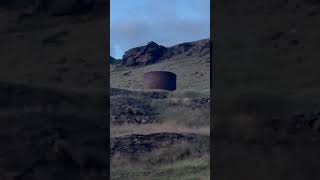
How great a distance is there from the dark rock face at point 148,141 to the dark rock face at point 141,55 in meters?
12.4

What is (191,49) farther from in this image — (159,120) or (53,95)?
(53,95)

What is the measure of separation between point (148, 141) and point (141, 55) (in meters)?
13.4

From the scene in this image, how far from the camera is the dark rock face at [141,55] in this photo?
25044 mm

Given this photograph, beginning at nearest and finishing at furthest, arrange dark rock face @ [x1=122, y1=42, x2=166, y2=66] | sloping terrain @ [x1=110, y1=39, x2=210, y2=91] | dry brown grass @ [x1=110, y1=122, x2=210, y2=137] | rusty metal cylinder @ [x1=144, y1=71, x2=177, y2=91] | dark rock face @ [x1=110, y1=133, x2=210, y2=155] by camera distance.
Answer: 1. dark rock face @ [x1=110, y1=133, x2=210, y2=155]
2. dry brown grass @ [x1=110, y1=122, x2=210, y2=137]
3. rusty metal cylinder @ [x1=144, y1=71, x2=177, y2=91]
4. sloping terrain @ [x1=110, y1=39, x2=210, y2=91]
5. dark rock face @ [x1=122, y1=42, x2=166, y2=66]

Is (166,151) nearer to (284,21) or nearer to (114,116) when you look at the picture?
(114,116)

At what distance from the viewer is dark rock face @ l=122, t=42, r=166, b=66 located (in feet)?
82.2

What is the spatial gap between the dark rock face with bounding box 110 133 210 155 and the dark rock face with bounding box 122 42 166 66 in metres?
12.4

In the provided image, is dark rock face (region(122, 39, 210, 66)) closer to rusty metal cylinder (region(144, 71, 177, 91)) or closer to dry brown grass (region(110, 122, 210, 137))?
rusty metal cylinder (region(144, 71, 177, 91))

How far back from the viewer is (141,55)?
2534 centimetres

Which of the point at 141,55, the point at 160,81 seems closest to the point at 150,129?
the point at 160,81

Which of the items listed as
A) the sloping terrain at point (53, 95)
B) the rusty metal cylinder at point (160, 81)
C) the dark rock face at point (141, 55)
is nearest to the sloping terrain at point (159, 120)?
the dark rock face at point (141, 55)

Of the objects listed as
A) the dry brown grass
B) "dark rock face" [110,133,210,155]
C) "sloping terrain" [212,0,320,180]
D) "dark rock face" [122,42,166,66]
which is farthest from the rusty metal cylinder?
"sloping terrain" [212,0,320,180]

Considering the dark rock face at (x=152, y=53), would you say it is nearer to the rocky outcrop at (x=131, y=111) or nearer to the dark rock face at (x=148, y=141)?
the rocky outcrop at (x=131, y=111)

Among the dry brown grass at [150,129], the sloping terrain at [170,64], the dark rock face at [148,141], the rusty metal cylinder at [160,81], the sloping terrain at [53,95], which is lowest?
the dark rock face at [148,141]
